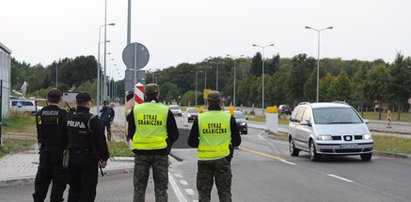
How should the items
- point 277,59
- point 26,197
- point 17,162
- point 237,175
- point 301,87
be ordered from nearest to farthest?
Result: point 26,197 → point 237,175 → point 17,162 → point 301,87 → point 277,59

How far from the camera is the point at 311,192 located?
1105cm

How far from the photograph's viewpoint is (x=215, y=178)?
7637 millimetres

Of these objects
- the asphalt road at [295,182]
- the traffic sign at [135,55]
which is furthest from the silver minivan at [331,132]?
the traffic sign at [135,55]

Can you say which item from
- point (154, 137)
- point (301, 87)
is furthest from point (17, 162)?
point (301, 87)

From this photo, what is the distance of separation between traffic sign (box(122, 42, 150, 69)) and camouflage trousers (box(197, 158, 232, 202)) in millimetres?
9906

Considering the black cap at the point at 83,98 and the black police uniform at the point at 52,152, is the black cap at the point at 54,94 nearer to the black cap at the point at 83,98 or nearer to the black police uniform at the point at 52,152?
the black police uniform at the point at 52,152

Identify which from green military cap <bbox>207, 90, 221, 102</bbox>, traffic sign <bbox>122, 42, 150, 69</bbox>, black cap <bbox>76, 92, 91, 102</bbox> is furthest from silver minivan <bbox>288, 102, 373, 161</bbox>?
black cap <bbox>76, 92, 91, 102</bbox>

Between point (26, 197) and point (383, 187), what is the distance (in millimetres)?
6898

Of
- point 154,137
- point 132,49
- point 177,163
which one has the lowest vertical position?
point 177,163

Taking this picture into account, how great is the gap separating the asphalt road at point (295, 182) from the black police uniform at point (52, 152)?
6.16ft

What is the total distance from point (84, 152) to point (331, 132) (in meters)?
10.8

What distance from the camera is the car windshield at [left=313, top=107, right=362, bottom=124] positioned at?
58.4 ft

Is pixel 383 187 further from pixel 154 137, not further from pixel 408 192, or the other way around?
pixel 154 137

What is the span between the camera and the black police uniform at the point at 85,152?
7613 mm
